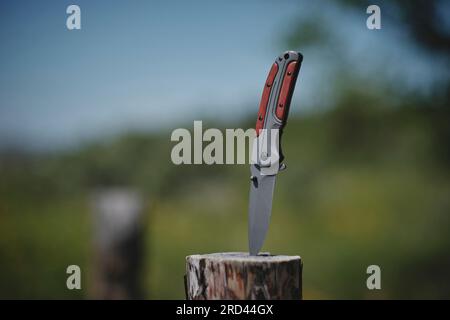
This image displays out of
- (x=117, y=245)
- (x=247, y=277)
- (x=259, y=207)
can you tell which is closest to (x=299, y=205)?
(x=117, y=245)

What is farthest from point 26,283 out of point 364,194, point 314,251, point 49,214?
point 364,194

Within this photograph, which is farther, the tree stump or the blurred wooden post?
the blurred wooden post

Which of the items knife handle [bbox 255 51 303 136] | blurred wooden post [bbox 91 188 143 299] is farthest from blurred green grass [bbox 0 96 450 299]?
knife handle [bbox 255 51 303 136]

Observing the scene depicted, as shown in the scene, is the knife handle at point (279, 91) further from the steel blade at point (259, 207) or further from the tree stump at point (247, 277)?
the tree stump at point (247, 277)

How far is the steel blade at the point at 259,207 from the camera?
388 cm

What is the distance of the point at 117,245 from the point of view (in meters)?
5.91

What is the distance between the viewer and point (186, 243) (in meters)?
9.99

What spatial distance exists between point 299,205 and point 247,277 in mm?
7081

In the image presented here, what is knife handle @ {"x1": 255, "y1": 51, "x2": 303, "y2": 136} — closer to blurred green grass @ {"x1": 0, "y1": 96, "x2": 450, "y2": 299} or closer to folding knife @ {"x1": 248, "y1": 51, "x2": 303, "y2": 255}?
folding knife @ {"x1": 248, "y1": 51, "x2": 303, "y2": 255}

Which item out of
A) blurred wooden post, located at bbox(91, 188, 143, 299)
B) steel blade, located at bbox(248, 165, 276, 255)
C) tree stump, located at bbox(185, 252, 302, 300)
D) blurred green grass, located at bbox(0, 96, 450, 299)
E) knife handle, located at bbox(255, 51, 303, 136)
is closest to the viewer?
tree stump, located at bbox(185, 252, 302, 300)

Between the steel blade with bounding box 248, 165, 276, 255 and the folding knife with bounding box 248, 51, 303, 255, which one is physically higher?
the folding knife with bounding box 248, 51, 303, 255

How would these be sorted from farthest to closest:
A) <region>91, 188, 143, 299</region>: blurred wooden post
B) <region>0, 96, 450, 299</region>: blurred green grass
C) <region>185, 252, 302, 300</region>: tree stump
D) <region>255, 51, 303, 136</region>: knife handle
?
<region>0, 96, 450, 299</region>: blurred green grass, <region>91, 188, 143, 299</region>: blurred wooden post, <region>255, 51, 303, 136</region>: knife handle, <region>185, 252, 302, 300</region>: tree stump

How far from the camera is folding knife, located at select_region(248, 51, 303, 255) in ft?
12.4

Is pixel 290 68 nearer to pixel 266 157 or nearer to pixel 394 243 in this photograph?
pixel 266 157
